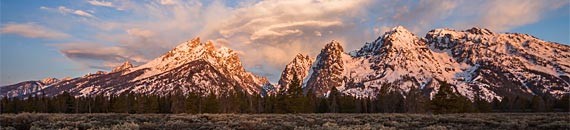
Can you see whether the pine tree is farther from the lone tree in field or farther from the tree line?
the lone tree in field

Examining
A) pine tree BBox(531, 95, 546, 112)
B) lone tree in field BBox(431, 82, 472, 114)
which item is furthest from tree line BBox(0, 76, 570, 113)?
lone tree in field BBox(431, 82, 472, 114)

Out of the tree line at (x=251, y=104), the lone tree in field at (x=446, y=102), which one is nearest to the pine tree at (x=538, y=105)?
the tree line at (x=251, y=104)

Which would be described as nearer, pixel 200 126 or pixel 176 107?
pixel 200 126

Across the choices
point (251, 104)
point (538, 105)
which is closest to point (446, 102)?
point (538, 105)

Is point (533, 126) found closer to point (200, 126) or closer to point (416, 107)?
point (200, 126)

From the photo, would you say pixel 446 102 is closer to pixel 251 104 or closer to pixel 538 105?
pixel 538 105

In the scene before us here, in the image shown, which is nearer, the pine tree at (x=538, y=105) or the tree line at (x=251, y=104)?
the pine tree at (x=538, y=105)

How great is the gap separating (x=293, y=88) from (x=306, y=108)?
597 centimetres

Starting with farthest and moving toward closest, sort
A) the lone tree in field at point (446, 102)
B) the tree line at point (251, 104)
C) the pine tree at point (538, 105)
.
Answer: the tree line at point (251, 104), the pine tree at point (538, 105), the lone tree in field at point (446, 102)

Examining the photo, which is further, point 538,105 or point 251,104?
point 251,104

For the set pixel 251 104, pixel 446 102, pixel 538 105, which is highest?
pixel 446 102

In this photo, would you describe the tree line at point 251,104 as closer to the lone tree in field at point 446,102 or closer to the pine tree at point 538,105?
the pine tree at point 538,105

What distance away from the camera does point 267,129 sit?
21109 millimetres

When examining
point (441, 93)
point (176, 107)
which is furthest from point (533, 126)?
point (176, 107)
